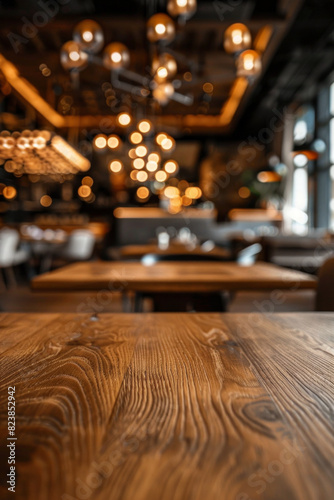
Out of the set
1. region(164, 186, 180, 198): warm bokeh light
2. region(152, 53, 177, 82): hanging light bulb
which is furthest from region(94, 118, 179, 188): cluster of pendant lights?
region(164, 186, 180, 198): warm bokeh light

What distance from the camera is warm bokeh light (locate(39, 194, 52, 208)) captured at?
1314 cm

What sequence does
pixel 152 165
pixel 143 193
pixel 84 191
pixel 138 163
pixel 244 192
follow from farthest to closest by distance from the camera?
pixel 244 192, pixel 143 193, pixel 84 191, pixel 138 163, pixel 152 165

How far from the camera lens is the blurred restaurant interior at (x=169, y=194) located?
24.0 inches

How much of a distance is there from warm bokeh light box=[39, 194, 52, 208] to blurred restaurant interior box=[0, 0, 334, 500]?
0.15 ft

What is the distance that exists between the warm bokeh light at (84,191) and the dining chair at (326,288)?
12.6 m

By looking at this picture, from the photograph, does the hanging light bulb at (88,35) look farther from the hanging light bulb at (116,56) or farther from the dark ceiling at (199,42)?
the dark ceiling at (199,42)

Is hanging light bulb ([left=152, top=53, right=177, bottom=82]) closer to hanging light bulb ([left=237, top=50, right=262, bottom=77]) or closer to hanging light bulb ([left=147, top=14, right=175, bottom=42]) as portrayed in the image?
hanging light bulb ([left=147, top=14, right=175, bottom=42])

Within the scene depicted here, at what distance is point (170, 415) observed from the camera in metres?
0.47

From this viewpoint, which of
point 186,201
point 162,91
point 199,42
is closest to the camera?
point 162,91

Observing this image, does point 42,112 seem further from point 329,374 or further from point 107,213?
point 329,374

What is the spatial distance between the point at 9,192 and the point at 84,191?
2.67 m

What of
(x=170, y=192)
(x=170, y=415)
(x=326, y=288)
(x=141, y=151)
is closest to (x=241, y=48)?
(x=326, y=288)

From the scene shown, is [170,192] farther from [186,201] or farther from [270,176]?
[270,176]

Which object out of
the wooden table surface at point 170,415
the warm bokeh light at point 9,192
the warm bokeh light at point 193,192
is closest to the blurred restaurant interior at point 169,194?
the wooden table surface at point 170,415
